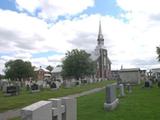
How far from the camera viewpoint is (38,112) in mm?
5770

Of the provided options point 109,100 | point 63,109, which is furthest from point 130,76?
point 63,109

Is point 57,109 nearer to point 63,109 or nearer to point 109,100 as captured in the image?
point 63,109

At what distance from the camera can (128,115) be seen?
13898 millimetres

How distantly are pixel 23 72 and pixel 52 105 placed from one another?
308ft

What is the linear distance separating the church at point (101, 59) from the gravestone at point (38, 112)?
132 metres

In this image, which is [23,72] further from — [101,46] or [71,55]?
[101,46]

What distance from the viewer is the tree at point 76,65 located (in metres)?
85.0

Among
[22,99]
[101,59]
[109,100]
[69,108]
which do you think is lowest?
[22,99]

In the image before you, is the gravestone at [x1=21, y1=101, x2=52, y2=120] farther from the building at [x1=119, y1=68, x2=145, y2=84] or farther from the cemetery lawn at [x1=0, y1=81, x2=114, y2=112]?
the building at [x1=119, y1=68, x2=145, y2=84]

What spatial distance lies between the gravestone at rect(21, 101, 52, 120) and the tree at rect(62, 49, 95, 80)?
78218 millimetres

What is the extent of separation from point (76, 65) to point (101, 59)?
59995 millimetres

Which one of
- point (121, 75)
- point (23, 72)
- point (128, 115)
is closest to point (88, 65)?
point (23, 72)

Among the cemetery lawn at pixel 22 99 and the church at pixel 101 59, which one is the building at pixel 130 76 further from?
the church at pixel 101 59

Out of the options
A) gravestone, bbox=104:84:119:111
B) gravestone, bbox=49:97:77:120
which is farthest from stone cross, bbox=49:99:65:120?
gravestone, bbox=104:84:119:111
